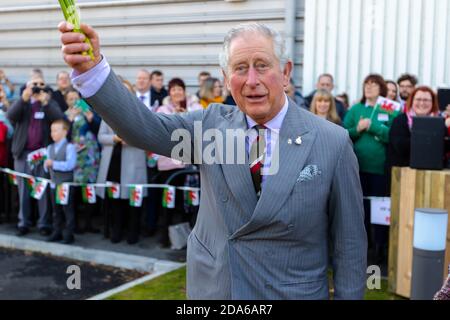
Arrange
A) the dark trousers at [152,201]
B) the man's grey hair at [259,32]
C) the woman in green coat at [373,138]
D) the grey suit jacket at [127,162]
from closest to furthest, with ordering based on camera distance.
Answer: the man's grey hair at [259,32] → the woman in green coat at [373,138] → the grey suit jacket at [127,162] → the dark trousers at [152,201]

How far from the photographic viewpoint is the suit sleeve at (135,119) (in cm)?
224

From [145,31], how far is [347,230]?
35.0 feet

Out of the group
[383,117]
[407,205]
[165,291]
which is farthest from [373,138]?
[165,291]

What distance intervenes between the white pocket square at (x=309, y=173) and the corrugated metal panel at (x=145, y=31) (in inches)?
336

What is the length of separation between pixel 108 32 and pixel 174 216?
17.7 feet

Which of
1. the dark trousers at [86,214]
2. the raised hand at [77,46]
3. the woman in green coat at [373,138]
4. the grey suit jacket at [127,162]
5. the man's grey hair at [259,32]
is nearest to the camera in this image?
the raised hand at [77,46]

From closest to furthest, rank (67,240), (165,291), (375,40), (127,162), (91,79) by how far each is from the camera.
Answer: (91,79), (165,291), (127,162), (67,240), (375,40)

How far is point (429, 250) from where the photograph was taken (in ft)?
17.3

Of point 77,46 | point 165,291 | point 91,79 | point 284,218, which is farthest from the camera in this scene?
point 165,291

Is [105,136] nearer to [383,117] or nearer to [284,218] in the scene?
[383,117]

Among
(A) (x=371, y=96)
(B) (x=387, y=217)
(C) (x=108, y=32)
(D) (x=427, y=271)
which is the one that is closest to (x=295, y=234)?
(D) (x=427, y=271)

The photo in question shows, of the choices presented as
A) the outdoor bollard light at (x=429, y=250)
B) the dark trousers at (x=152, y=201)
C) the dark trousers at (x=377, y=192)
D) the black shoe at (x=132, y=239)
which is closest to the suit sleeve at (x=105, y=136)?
the dark trousers at (x=152, y=201)

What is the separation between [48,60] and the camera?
556 inches

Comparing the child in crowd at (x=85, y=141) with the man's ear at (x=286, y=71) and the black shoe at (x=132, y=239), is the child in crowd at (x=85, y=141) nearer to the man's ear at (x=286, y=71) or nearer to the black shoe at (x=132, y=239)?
the black shoe at (x=132, y=239)
